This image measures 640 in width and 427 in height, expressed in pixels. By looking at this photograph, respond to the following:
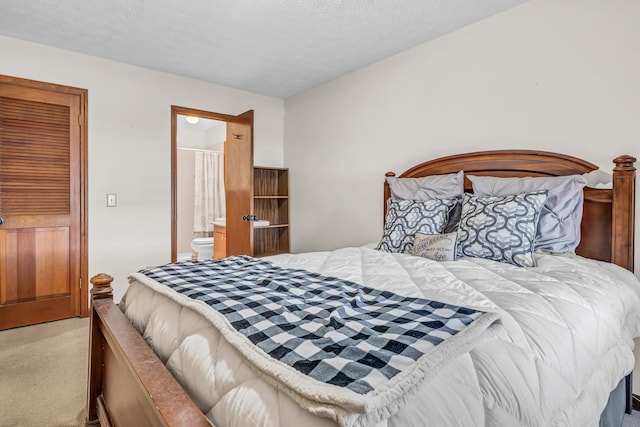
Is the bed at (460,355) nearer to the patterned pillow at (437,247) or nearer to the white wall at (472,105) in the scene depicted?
the patterned pillow at (437,247)

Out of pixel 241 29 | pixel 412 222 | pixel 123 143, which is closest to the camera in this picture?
pixel 412 222

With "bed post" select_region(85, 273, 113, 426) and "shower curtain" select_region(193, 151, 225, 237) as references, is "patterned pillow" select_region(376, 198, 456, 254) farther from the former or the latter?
"shower curtain" select_region(193, 151, 225, 237)

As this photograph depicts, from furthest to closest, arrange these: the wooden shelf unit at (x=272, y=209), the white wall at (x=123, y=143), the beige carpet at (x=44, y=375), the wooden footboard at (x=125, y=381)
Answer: the wooden shelf unit at (x=272, y=209)
the white wall at (x=123, y=143)
the beige carpet at (x=44, y=375)
the wooden footboard at (x=125, y=381)

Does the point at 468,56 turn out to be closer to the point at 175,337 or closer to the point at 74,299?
the point at 175,337

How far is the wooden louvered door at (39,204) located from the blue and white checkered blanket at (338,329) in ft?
7.66

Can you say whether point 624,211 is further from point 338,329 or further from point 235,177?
point 235,177

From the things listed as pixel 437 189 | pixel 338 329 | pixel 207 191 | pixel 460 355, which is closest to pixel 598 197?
pixel 437 189

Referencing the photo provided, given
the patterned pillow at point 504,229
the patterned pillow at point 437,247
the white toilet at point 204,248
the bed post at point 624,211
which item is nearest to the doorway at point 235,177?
the white toilet at point 204,248

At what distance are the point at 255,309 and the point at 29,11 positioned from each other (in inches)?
113

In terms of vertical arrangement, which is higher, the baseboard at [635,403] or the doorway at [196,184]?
the doorway at [196,184]

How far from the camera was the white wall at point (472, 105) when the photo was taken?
2072 millimetres

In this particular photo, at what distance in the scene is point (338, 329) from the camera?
93cm

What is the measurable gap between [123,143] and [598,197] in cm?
380

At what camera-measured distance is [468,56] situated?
8.86ft
